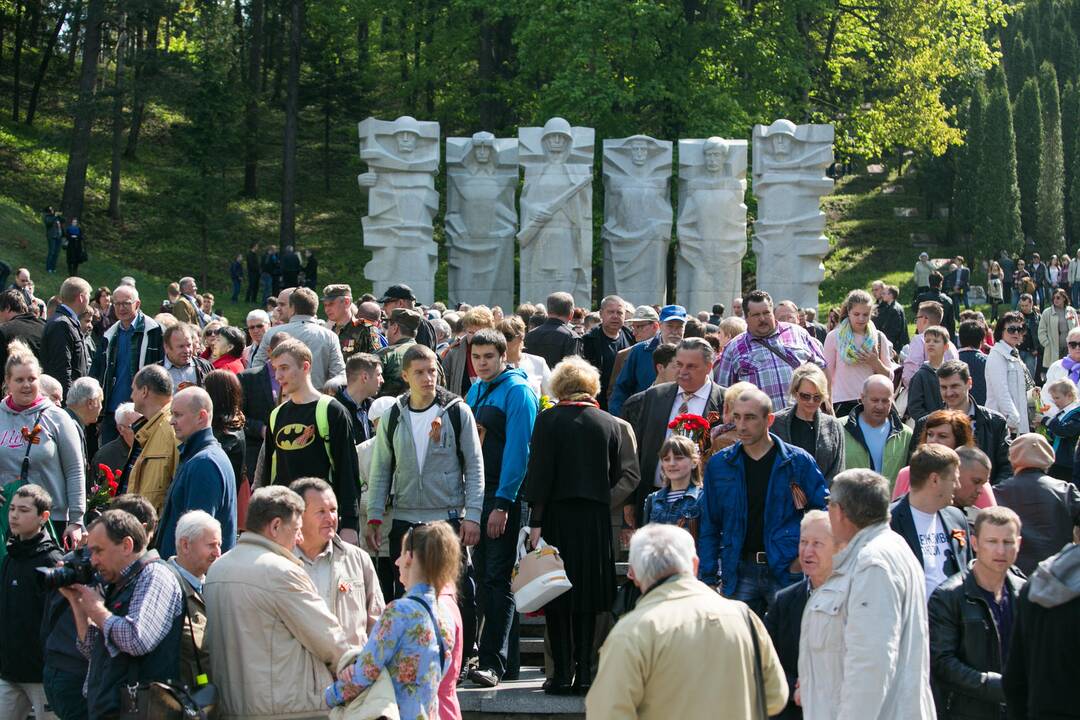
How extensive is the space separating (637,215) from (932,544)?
49.3ft

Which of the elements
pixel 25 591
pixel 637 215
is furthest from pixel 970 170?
pixel 25 591

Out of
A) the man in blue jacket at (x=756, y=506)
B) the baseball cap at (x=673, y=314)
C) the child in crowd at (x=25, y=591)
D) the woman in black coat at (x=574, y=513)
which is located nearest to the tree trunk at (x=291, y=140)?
the baseball cap at (x=673, y=314)

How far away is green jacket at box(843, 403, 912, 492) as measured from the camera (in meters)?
7.98

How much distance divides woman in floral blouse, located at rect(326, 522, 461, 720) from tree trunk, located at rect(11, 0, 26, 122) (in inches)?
1352

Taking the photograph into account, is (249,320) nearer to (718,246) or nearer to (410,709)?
(410,709)

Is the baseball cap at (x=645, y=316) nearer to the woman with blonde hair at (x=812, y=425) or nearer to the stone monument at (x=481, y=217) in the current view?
the woman with blonde hair at (x=812, y=425)

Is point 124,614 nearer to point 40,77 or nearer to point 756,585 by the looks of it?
point 756,585

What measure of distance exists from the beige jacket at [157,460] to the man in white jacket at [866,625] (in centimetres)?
364

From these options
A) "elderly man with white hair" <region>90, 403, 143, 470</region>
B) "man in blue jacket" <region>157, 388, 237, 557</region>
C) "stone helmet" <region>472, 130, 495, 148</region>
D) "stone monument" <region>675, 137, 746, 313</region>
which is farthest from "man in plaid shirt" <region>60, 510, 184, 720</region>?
"stone monument" <region>675, 137, 746, 313</region>

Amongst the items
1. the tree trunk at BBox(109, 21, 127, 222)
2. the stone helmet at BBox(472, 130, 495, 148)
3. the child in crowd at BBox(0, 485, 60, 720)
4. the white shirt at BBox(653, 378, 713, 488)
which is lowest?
the child in crowd at BBox(0, 485, 60, 720)

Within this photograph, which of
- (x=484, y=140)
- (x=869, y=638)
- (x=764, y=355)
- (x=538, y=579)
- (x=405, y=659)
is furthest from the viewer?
(x=484, y=140)

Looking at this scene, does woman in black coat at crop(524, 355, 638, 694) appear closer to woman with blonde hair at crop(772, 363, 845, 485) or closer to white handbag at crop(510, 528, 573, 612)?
white handbag at crop(510, 528, 573, 612)

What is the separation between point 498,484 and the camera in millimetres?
7910

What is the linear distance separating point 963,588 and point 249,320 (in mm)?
6555
